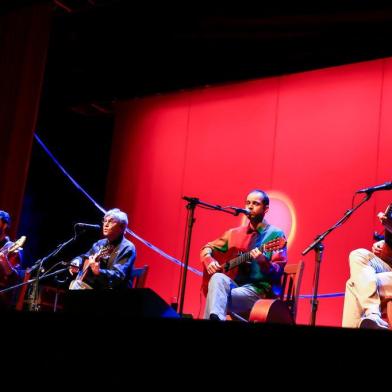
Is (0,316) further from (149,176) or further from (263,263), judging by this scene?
(149,176)

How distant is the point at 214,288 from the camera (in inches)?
176

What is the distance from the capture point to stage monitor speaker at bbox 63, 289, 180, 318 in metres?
3.03

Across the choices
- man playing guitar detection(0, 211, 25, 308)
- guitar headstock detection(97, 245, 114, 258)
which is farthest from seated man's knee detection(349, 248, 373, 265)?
man playing guitar detection(0, 211, 25, 308)

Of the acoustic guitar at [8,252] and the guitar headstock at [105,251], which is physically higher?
the guitar headstock at [105,251]

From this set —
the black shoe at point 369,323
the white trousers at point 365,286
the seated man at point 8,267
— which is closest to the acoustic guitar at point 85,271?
the seated man at point 8,267

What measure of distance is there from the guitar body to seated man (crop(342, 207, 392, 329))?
1.48 feet

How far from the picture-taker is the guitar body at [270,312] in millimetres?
4250

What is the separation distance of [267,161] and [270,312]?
261cm

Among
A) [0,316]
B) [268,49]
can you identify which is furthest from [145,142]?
[0,316]

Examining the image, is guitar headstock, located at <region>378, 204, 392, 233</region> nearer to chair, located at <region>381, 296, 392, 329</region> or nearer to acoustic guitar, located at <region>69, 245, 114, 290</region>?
chair, located at <region>381, 296, 392, 329</region>

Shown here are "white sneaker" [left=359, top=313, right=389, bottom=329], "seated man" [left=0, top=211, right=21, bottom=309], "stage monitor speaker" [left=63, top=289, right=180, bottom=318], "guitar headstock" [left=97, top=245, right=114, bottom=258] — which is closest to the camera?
"stage monitor speaker" [left=63, top=289, right=180, bottom=318]

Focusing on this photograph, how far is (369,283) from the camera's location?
14.1ft

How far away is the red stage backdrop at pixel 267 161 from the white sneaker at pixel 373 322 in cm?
168

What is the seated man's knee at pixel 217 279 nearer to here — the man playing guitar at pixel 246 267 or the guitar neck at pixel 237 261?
the man playing guitar at pixel 246 267
